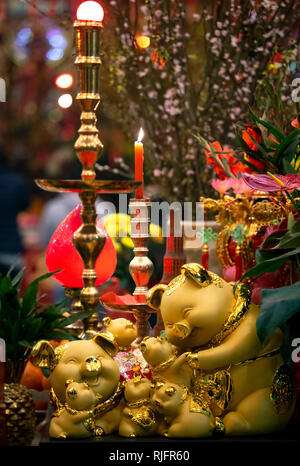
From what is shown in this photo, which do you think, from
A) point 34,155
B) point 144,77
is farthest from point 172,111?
point 34,155

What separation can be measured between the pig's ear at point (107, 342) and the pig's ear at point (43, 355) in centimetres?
5

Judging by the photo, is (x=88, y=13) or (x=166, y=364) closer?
(x=166, y=364)

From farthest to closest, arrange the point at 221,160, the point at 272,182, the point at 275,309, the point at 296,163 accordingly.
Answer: the point at 221,160 < the point at 296,163 < the point at 272,182 < the point at 275,309

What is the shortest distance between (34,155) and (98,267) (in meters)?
1.52

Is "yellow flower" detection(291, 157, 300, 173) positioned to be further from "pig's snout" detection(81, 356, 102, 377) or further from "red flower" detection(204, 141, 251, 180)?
"pig's snout" detection(81, 356, 102, 377)

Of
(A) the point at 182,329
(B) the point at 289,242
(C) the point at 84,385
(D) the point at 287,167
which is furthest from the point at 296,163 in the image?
(C) the point at 84,385

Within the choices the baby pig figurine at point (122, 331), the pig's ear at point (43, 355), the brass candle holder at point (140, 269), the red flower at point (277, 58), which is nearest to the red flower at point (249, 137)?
the brass candle holder at point (140, 269)

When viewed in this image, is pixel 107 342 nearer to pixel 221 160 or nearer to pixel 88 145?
pixel 88 145

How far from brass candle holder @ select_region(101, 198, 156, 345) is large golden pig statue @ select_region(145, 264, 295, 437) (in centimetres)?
15

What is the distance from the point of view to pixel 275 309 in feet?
2.40

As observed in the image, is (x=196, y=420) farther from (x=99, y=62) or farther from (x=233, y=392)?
(x=99, y=62)

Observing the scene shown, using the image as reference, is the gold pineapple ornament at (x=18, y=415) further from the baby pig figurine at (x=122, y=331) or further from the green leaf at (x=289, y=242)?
the green leaf at (x=289, y=242)

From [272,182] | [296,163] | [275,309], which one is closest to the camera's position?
[275,309]

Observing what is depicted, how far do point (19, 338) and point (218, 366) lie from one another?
0.25 meters
